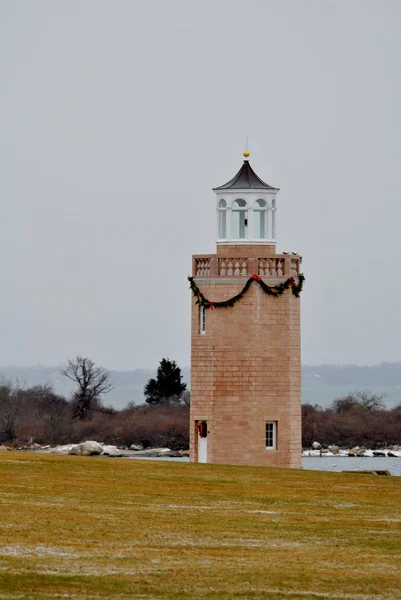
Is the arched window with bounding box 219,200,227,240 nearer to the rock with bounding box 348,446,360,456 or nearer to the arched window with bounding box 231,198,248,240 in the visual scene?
the arched window with bounding box 231,198,248,240

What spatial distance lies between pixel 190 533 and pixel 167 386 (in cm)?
7256

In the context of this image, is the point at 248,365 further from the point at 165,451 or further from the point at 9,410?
the point at 9,410

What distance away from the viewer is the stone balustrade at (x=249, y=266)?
39.3 meters

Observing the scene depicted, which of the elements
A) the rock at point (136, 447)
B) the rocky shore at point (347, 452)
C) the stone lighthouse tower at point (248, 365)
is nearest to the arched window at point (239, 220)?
the stone lighthouse tower at point (248, 365)

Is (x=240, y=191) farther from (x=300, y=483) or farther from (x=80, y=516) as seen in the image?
(x=80, y=516)

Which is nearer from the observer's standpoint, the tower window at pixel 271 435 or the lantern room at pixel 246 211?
the tower window at pixel 271 435

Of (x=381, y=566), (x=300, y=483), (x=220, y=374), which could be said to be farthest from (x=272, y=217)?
(x=381, y=566)

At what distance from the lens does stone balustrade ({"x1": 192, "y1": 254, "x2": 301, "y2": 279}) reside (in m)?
39.3

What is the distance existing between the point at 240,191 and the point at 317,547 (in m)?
21.0

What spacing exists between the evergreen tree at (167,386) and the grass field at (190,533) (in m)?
60.3

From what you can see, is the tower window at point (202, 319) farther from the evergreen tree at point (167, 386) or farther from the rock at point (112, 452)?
the evergreen tree at point (167, 386)

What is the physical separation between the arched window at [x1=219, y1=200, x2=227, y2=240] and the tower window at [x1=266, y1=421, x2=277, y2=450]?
17.3ft

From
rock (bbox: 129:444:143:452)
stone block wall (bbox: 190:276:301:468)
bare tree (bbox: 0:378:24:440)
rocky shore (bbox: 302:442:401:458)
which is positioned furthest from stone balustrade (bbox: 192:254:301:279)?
bare tree (bbox: 0:378:24:440)

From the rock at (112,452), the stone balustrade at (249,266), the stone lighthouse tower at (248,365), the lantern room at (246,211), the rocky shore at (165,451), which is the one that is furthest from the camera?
the rocky shore at (165,451)
